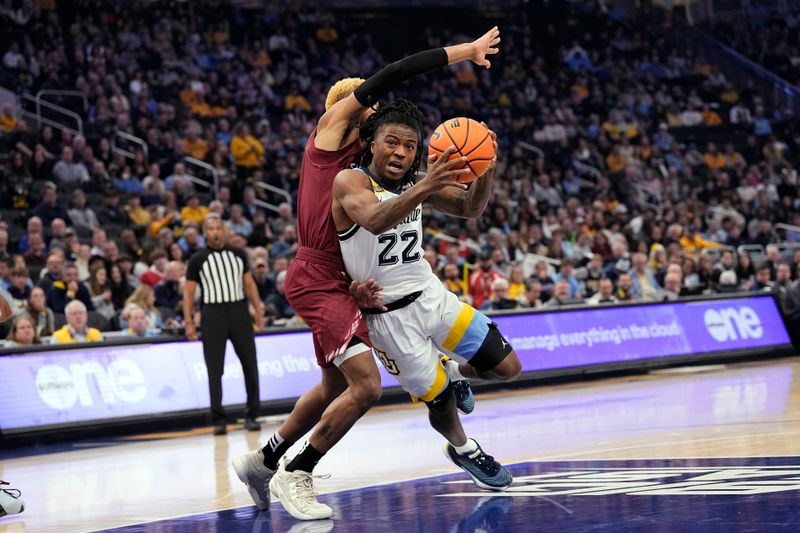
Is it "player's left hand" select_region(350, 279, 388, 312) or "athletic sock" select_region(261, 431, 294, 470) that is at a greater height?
"player's left hand" select_region(350, 279, 388, 312)

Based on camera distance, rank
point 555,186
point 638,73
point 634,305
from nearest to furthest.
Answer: point 634,305
point 555,186
point 638,73

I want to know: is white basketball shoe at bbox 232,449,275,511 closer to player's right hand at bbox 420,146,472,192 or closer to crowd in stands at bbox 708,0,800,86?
player's right hand at bbox 420,146,472,192

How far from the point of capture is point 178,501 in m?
6.85

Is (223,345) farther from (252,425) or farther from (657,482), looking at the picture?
(657,482)

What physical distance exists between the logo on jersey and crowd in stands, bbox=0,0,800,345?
656cm

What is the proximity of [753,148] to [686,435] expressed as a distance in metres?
19.6

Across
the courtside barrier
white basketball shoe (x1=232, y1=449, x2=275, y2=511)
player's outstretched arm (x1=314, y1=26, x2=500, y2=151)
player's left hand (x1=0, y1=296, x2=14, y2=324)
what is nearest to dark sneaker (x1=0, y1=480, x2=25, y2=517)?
player's left hand (x1=0, y1=296, x2=14, y2=324)

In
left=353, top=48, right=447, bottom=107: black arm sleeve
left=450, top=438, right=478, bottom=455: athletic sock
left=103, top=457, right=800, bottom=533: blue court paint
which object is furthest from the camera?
left=450, top=438, right=478, bottom=455: athletic sock

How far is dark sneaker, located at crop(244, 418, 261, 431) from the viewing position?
444 inches

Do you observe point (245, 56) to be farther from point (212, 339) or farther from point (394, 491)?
point (394, 491)

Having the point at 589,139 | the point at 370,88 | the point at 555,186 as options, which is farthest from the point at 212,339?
the point at 589,139

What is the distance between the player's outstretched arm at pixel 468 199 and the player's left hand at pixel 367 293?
0.62 m

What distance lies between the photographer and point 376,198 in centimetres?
567

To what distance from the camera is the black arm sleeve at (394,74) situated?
562 centimetres
